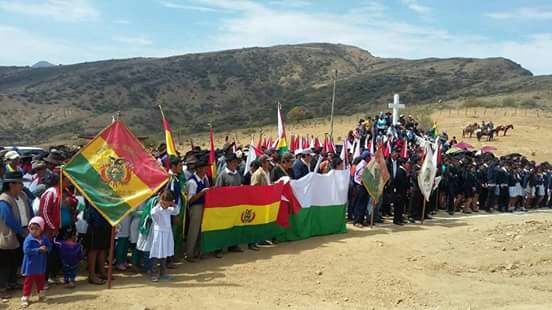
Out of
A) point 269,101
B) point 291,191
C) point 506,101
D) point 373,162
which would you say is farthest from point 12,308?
point 269,101

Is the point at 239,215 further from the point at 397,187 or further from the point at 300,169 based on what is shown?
the point at 397,187

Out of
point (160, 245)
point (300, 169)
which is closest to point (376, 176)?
point (300, 169)

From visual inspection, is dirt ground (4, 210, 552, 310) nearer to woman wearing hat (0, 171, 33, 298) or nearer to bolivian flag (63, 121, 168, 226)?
woman wearing hat (0, 171, 33, 298)

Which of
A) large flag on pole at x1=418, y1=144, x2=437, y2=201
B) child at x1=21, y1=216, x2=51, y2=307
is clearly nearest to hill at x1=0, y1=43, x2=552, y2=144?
large flag on pole at x1=418, y1=144, x2=437, y2=201

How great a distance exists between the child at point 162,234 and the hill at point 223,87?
50042 mm

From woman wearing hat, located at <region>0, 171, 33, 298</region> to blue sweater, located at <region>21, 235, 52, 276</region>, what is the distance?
0.90 ft

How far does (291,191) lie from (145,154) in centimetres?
386

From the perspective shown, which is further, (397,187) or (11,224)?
(397,187)

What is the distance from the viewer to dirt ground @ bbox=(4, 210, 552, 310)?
8414mm

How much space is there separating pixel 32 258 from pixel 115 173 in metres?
1.68

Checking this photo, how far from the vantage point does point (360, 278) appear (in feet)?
32.2

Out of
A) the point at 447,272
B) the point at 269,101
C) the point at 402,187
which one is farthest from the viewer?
the point at 269,101

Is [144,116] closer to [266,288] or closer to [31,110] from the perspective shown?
[31,110]

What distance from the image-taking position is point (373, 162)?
13.8 m
